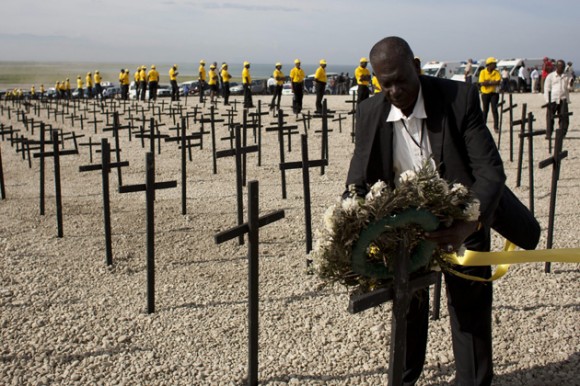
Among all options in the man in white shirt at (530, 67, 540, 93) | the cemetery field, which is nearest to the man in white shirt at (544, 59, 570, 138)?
the cemetery field

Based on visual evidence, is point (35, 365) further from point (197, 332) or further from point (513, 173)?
point (513, 173)

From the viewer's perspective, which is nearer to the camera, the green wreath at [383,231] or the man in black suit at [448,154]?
the green wreath at [383,231]

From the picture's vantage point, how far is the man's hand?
2.68 meters

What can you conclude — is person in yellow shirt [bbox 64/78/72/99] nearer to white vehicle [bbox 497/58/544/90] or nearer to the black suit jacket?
white vehicle [bbox 497/58/544/90]

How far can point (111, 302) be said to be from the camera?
18.7ft

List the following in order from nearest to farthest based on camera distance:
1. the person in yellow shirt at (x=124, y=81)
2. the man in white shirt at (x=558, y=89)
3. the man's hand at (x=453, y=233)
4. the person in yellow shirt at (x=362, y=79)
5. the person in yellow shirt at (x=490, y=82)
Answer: the man's hand at (x=453, y=233)
the man in white shirt at (x=558, y=89)
the person in yellow shirt at (x=490, y=82)
the person in yellow shirt at (x=362, y=79)
the person in yellow shirt at (x=124, y=81)

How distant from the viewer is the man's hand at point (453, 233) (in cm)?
268

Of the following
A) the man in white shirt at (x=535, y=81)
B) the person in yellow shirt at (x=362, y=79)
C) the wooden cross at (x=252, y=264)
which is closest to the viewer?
the wooden cross at (x=252, y=264)

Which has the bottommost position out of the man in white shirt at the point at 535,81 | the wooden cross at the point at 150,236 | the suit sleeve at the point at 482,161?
the wooden cross at the point at 150,236

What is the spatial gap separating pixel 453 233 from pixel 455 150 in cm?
48

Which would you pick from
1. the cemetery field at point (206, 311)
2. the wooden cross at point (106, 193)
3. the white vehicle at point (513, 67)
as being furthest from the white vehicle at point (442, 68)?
the wooden cross at point (106, 193)

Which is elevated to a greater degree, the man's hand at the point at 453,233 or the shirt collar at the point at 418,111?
the shirt collar at the point at 418,111

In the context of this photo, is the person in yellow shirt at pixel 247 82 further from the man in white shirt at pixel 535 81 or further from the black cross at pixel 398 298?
the black cross at pixel 398 298

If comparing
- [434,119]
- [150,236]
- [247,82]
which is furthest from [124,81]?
[434,119]
